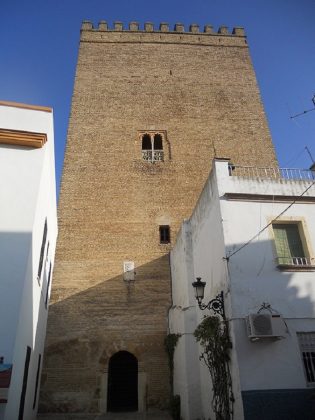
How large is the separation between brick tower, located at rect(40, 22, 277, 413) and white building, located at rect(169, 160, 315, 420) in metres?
2.65

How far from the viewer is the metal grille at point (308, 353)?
6229mm

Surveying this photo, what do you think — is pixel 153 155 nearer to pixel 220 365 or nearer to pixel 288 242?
pixel 288 242

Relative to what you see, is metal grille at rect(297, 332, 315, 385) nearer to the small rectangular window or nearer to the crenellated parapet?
the small rectangular window

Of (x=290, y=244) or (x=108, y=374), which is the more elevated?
(x=290, y=244)

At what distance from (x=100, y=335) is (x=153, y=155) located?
749cm

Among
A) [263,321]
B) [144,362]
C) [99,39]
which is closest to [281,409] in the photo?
[263,321]

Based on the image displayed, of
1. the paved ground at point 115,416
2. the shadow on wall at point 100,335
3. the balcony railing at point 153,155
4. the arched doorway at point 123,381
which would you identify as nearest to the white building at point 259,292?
the paved ground at point 115,416

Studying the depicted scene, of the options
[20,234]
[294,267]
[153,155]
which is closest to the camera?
[20,234]

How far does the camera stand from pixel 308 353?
638 centimetres

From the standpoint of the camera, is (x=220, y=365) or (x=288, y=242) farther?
(x=288, y=242)

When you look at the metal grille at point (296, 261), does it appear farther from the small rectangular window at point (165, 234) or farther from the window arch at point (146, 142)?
the window arch at point (146, 142)

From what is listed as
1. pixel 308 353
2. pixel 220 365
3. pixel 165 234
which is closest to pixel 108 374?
pixel 165 234

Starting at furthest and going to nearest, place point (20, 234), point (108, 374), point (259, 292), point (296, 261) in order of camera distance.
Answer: point (108, 374)
point (296, 261)
point (259, 292)
point (20, 234)

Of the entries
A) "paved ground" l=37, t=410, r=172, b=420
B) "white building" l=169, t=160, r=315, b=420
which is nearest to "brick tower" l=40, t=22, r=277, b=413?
"paved ground" l=37, t=410, r=172, b=420
